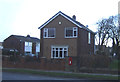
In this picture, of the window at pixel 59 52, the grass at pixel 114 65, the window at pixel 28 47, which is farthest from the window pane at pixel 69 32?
the window at pixel 28 47

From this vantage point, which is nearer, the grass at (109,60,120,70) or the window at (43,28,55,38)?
the grass at (109,60,120,70)

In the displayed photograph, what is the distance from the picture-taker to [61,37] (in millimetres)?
29125

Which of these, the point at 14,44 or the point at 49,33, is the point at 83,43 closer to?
the point at 49,33

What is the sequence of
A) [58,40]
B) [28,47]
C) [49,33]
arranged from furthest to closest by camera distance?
[28,47] → [49,33] → [58,40]

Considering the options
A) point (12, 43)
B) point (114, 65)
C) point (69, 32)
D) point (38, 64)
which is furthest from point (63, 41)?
point (12, 43)

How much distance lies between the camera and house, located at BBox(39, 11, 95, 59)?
2838 cm

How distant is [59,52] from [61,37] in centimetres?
225

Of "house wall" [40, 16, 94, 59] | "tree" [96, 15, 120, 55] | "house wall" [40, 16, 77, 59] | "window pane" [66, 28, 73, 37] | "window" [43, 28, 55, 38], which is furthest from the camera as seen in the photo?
"tree" [96, 15, 120, 55]

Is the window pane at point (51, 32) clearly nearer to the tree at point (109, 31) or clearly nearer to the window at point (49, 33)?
the window at point (49, 33)

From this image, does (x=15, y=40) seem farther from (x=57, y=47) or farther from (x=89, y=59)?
(x=89, y=59)

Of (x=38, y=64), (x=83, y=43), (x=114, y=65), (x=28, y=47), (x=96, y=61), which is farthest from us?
(x=28, y=47)

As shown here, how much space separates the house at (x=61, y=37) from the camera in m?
28.4

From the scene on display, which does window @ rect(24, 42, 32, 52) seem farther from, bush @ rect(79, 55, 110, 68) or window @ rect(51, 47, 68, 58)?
bush @ rect(79, 55, 110, 68)

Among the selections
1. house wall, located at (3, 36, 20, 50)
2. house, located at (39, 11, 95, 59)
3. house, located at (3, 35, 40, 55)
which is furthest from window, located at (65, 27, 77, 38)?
house wall, located at (3, 36, 20, 50)
